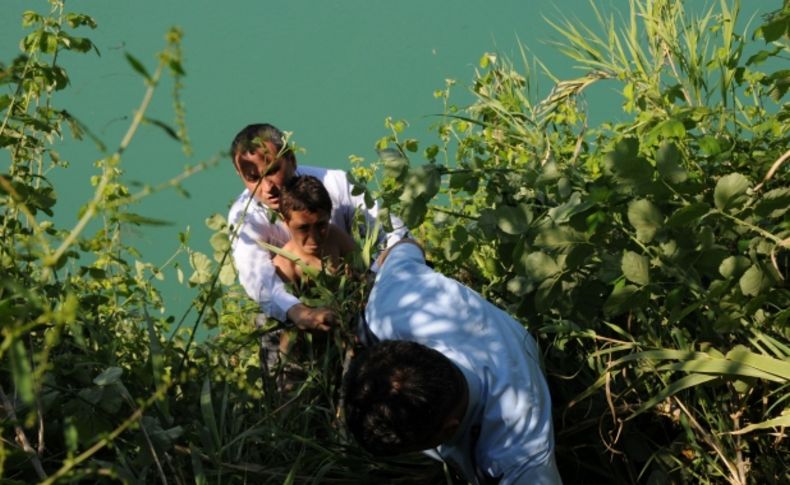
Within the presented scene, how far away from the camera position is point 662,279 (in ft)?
8.17


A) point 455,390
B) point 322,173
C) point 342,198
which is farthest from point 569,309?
point 322,173

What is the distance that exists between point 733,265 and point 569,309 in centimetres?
43

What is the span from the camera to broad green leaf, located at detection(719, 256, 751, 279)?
2176 millimetres

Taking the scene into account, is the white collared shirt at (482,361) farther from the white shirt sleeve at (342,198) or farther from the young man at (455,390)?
the white shirt sleeve at (342,198)

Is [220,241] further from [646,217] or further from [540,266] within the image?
[646,217]

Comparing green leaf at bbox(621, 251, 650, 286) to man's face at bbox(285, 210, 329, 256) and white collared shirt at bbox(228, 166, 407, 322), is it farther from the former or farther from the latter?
man's face at bbox(285, 210, 329, 256)

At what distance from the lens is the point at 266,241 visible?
11.6ft

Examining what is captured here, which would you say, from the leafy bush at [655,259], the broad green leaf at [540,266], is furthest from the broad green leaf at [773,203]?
the broad green leaf at [540,266]

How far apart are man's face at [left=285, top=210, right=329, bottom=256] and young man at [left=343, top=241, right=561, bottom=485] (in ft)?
2.68

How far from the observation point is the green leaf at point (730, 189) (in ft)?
6.81

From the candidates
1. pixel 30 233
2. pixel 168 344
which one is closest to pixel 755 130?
pixel 168 344

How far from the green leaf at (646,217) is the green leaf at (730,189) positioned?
0.42 ft

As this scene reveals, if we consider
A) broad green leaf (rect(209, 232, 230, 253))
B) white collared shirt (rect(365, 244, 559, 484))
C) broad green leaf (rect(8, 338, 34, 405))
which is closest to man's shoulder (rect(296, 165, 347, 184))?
broad green leaf (rect(209, 232, 230, 253))

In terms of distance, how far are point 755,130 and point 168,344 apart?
4.72ft
